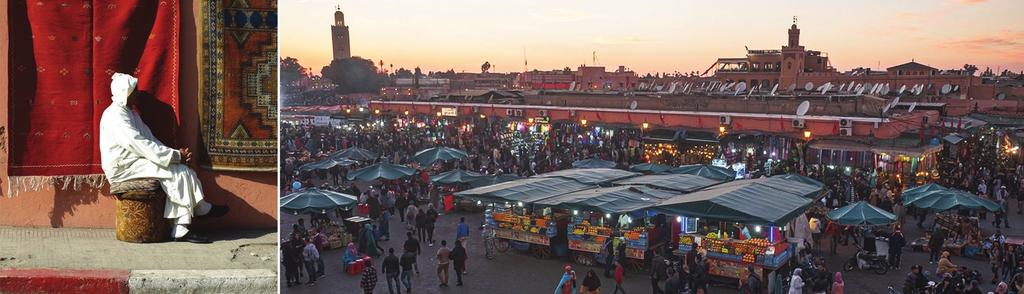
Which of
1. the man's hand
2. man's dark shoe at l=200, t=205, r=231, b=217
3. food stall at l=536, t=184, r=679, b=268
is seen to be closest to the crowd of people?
food stall at l=536, t=184, r=679, b=268

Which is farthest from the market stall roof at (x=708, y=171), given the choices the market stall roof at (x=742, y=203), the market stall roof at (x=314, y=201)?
the market stall roof at (x=314, y=201)

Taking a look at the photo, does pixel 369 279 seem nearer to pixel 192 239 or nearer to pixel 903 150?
pixel 192 239

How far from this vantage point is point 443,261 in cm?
318

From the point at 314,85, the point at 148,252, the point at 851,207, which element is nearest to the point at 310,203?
the point at 314,85

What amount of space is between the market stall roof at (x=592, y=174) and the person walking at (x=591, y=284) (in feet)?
2.37

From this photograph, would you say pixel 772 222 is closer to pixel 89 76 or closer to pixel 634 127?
pixel 634 127

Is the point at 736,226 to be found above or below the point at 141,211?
below

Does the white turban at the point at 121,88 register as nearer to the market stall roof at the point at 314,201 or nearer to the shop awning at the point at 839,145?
the market stall roof at the point at 314,201

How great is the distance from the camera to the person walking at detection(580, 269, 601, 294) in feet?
9.00

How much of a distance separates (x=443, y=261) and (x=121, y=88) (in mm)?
1726

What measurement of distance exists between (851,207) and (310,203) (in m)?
4.05

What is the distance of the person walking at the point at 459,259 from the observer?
311cm

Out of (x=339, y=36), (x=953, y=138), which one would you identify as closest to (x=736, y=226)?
(x=953, y=138)

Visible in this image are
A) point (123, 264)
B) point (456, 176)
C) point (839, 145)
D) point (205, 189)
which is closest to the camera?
point (123, 264)
